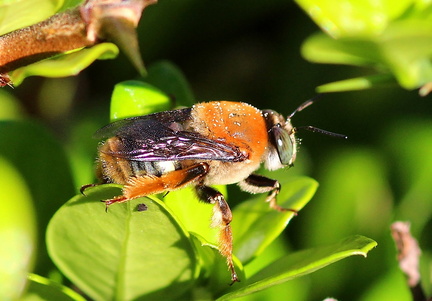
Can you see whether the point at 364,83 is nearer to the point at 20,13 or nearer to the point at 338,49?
the point at 338,49

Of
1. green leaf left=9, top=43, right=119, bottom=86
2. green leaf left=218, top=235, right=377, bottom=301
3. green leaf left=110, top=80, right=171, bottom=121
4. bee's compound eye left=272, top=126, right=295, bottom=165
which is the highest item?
green leaf left=9, top=43, right=119, bottom=86

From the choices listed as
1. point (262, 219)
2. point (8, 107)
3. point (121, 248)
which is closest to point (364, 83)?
point (262, 219)

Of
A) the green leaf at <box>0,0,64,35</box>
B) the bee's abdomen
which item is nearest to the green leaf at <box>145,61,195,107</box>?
the bee's abdomen

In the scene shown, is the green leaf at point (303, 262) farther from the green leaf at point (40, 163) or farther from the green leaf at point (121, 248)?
the green leaf at point (40, 163)

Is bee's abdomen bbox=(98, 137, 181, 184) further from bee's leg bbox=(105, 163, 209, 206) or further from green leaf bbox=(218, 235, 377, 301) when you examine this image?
green leaf bbox=(218, 235, 377, 301)

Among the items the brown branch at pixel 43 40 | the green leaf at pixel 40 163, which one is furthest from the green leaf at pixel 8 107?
the brown branch at pixel 43 40

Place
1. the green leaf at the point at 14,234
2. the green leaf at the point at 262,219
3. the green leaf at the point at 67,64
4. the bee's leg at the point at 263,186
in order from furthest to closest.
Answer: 1. the bee's leg at the point at 263,186
2. the green leaf at the point at 262,219
3. the green leaf at the point at 14,234
4. the green leaf at the point at 67,64
